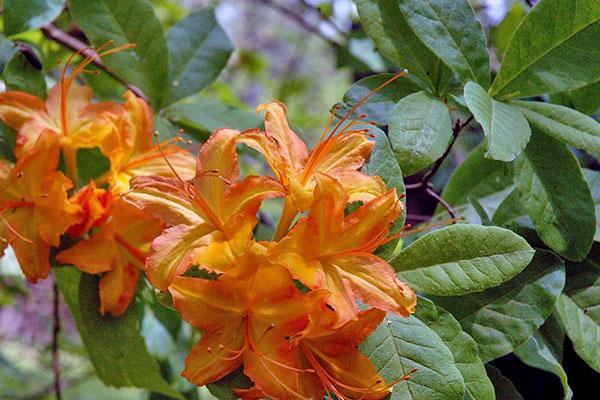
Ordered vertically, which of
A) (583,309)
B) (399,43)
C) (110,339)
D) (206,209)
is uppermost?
(399,43)

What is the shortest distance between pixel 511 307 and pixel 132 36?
59 centimetres

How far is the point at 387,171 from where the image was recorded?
72cm

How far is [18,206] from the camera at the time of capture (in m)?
0.84

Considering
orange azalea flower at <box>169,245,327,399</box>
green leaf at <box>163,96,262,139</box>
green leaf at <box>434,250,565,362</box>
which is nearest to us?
orange azalea flower at <box>169,245,327,399</box>

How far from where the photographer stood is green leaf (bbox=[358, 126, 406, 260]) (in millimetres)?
718

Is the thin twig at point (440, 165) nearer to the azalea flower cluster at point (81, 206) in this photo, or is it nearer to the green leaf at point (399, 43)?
the green leaf at point (399, 43)

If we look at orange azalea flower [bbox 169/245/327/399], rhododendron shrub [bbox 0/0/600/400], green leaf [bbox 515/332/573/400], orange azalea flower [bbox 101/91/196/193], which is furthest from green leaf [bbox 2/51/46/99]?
green leaf [bbox 515/332/573/400]

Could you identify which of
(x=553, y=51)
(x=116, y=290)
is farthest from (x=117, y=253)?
(x=553, y=51)

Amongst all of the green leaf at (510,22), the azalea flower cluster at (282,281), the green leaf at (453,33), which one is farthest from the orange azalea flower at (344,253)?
the green leaf at (510,22)

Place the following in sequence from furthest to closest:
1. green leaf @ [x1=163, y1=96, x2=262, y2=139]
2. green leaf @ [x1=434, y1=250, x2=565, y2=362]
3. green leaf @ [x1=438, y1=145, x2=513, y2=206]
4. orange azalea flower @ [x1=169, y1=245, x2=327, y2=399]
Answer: green leaf @ [x1=163, y1=96, x2=262, y2=139] → green leaf @ [x1=438, y1=145, x2=513, y2=206] → green leaf @ [x1=434, y1=250, x2=565, y2=362] → orange azalea flower @ [x1=169, y1=245, x2=327, y2=399]

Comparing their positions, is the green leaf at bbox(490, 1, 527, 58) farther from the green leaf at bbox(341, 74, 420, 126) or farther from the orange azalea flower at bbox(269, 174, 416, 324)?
the orange azalea flower at bbox(269, 174, 416, 324)

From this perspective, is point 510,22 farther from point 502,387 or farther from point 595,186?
point 502,387

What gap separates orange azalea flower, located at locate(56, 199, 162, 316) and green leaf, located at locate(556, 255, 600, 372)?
1.45 feet

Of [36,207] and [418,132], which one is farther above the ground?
[418,132]
